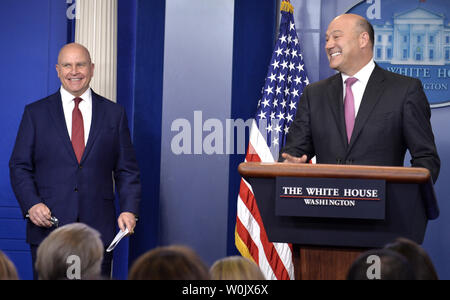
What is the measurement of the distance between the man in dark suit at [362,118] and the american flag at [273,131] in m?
1.44

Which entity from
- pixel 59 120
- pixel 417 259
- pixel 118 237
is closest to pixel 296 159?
pixel 417 259

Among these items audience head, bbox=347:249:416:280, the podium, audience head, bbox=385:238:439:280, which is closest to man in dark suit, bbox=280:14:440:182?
the podium

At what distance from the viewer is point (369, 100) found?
306cm

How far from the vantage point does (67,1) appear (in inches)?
206

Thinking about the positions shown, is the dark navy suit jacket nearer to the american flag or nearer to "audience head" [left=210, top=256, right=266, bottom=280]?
the american flag

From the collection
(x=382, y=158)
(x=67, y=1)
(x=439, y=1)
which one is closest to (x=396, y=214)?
(x=382, y=158)

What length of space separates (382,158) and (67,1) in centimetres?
323

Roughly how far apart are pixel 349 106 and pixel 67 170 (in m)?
1.68

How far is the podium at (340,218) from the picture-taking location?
231cm

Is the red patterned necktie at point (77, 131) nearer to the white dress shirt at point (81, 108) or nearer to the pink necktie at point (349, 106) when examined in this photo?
the white dress shirt at point (81, 108)

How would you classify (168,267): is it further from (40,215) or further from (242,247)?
(242,247)

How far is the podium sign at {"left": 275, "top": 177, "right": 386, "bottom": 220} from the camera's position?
7.57ft

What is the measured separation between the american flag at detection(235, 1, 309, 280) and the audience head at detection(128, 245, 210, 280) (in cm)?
287
